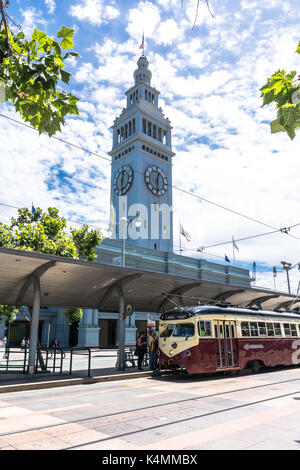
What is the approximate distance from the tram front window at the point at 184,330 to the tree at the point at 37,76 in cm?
1194

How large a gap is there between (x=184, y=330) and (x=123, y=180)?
49819 mm

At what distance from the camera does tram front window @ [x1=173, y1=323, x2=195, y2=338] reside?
1491cm

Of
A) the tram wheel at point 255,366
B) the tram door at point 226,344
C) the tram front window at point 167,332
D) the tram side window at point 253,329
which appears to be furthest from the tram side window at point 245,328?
the tram front window at point 167,332

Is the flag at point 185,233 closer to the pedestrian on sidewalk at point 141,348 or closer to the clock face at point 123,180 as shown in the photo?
the clock face at point 123,180

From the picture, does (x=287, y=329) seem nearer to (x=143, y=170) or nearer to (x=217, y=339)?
(x=217, y=339)

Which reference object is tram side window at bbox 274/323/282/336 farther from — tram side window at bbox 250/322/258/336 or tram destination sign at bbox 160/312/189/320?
tram destination sign at bbox 160/312/189/320

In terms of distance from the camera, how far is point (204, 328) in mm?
15117

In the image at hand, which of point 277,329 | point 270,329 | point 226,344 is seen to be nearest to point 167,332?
point 226,344

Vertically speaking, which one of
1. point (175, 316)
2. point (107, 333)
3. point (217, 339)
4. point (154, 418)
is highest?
point (175, 316)

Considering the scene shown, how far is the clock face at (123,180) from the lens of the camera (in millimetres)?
60812

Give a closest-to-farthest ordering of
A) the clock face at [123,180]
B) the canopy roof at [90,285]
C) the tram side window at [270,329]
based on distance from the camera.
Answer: the canopy roof at [90,285]
the tram side window at [270,329]
the clock face at [123,180]
